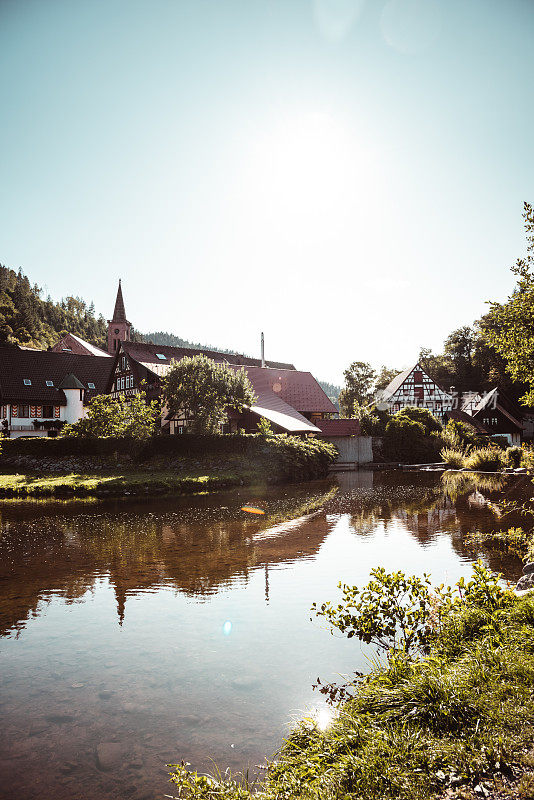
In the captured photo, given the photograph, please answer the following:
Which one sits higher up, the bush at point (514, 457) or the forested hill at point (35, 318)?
the forested hill at point (35, 318)

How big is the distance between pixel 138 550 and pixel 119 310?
197ft

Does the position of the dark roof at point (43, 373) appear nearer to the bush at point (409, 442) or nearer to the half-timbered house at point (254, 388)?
the half-timbered house at point (254, 388)

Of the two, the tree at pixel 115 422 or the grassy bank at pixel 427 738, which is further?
the tree at pixel 115 422

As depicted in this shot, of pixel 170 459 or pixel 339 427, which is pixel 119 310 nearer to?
pixel 339 427

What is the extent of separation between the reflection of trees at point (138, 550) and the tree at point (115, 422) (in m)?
11.4

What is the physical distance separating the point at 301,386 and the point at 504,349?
4107cm

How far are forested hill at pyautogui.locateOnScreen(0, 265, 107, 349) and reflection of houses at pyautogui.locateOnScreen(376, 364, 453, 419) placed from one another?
5981 cm

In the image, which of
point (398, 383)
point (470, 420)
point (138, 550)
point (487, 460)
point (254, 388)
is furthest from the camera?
point (398, 383)

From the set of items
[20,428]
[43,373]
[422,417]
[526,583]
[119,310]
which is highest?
[119,310]

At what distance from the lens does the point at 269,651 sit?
19.3 feet

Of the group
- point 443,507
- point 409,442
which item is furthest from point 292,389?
point 443,507

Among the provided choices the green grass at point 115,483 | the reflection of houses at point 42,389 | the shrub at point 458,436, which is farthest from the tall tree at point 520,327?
the reflection of houses at point 42,389

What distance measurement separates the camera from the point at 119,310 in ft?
221

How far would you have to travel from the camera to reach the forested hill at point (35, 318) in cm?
9419
